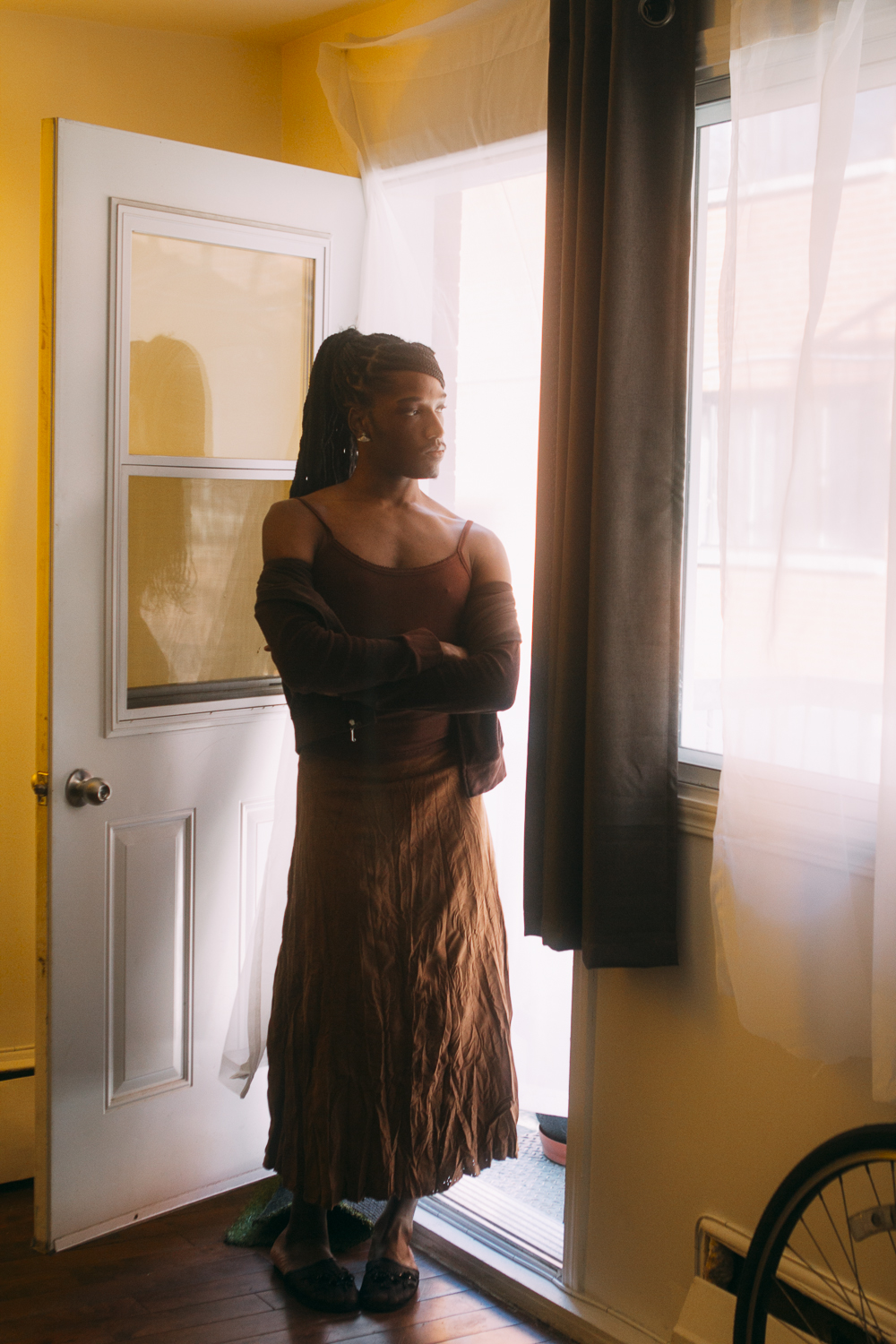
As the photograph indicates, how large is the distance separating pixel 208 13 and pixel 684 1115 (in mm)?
2367

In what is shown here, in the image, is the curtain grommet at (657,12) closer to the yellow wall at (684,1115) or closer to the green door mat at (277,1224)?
the yellow wall at (684,1115)

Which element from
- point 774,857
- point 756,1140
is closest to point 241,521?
point 774,857

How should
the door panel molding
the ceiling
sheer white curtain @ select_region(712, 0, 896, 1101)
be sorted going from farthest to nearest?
the ceiling
the door panel molding
sheer white curtain @ select_region(712, 0, 896, 1101)

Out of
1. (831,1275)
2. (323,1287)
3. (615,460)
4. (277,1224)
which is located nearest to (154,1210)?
(277,1224)

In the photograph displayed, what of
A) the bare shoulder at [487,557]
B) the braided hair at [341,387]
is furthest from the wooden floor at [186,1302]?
the braided hair at [341,387]

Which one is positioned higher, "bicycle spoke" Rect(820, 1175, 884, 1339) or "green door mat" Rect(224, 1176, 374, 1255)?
"bicycle spoke" Rect(820, 1175, 884, 1339)

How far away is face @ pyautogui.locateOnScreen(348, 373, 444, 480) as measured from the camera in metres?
1.97

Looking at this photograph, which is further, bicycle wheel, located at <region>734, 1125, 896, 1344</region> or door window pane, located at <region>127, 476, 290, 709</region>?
door window pane, located at <region>127, 476, 290, 709</region>

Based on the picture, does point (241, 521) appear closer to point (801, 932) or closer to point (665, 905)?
point (665, 905)

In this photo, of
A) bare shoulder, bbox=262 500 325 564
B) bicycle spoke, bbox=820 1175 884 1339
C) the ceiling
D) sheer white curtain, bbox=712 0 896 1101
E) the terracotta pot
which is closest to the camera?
sheer white curtain, bbox=712 0 896 1101

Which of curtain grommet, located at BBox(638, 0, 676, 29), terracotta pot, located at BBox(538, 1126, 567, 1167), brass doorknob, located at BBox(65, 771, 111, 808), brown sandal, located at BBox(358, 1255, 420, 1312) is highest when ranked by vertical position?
curtain grommet, located at BBox(638, 0, 676, 29)

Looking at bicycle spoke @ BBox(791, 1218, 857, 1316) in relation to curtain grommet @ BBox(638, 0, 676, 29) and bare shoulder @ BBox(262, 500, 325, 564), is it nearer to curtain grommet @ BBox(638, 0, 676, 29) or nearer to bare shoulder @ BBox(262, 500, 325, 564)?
bare shoulder @ BBox(262, 500, 325, 564)

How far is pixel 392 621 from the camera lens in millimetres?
1968

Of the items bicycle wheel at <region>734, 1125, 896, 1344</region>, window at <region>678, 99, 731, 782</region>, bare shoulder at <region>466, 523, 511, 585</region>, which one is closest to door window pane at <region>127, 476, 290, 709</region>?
bare shoulder at <region>466, 523, 511, 585</region>
